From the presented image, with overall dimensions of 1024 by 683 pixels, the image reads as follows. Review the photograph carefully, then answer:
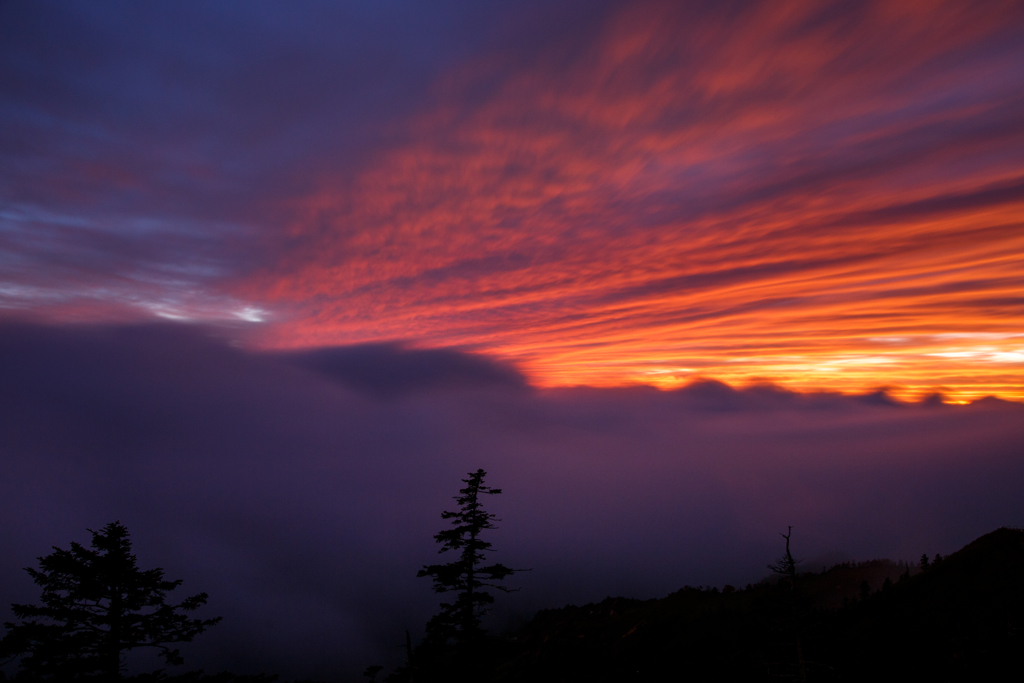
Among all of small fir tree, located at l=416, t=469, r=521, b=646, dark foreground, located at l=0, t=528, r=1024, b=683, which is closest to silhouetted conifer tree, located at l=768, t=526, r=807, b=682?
dark foreground, located at l=0, t=528, r=1024, b=683

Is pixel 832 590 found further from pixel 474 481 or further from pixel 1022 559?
pixel 474 481

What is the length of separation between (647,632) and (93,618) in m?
37.4

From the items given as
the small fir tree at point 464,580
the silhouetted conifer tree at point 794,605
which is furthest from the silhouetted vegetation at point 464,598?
the silhouetted conifer tree at point 794,605

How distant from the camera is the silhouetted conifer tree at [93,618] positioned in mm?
18578

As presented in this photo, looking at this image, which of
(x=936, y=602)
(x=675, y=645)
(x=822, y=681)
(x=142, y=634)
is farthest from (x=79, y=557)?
(x=936, y=602)

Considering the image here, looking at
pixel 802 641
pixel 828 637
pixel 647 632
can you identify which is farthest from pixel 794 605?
pixel 647 632

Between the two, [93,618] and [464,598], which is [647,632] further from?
[93,618]

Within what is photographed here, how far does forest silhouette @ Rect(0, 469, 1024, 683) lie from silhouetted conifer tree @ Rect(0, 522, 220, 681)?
44 millimetres

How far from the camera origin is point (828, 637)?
92.8 ft

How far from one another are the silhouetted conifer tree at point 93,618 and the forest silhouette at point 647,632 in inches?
1.7

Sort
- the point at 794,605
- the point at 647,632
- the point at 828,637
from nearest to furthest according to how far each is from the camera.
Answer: the point at 794,605, the point at 828,637, the point at 647,632

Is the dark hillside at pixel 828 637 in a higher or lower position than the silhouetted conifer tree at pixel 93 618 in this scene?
lower

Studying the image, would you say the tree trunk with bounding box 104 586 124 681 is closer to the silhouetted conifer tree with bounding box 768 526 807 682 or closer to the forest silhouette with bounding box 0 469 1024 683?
the forest silhouette with bounding box 0 469 1024 683

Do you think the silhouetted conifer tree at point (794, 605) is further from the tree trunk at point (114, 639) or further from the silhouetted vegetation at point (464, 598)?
the tree trunk at point (114, 639)
